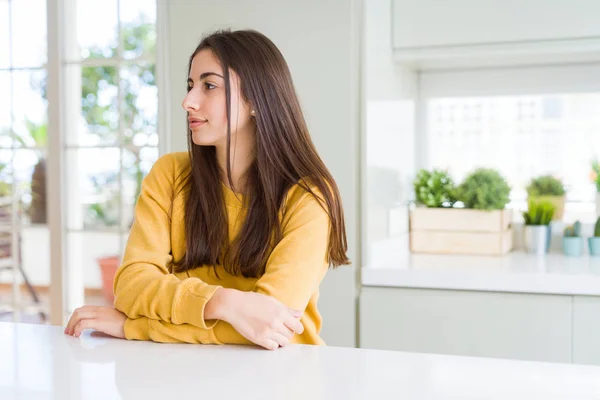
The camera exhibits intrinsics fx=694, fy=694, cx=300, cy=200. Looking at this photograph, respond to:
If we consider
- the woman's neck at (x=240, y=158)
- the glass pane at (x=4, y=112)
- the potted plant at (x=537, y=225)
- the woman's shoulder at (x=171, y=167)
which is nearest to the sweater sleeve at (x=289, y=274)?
the woman's neck at (x=240, y=158)

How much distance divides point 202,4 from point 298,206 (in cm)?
118

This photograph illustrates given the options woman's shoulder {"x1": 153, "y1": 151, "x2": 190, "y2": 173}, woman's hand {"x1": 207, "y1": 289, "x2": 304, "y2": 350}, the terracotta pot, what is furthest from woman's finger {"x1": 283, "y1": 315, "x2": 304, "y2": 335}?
the terracotta pot

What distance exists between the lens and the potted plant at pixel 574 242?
253cm

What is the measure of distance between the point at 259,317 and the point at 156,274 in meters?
0.27

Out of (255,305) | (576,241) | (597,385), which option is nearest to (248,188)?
(255,305)

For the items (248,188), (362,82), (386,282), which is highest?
(362,82)

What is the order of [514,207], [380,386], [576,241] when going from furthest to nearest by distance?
1. [514,207]
2. [576,241]
3. [380,386]

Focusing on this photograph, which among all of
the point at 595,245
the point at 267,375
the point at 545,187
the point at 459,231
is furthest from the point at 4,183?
the point at 267,375

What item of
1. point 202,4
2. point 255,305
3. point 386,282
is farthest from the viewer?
point 202,4

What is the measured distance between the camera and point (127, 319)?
1.28m

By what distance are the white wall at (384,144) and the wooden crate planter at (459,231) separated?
74 millimetres

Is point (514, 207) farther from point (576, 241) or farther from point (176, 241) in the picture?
point (176, 241)

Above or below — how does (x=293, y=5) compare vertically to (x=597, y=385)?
above

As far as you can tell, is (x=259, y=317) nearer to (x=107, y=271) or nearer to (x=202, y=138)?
(x=202, y=138)
